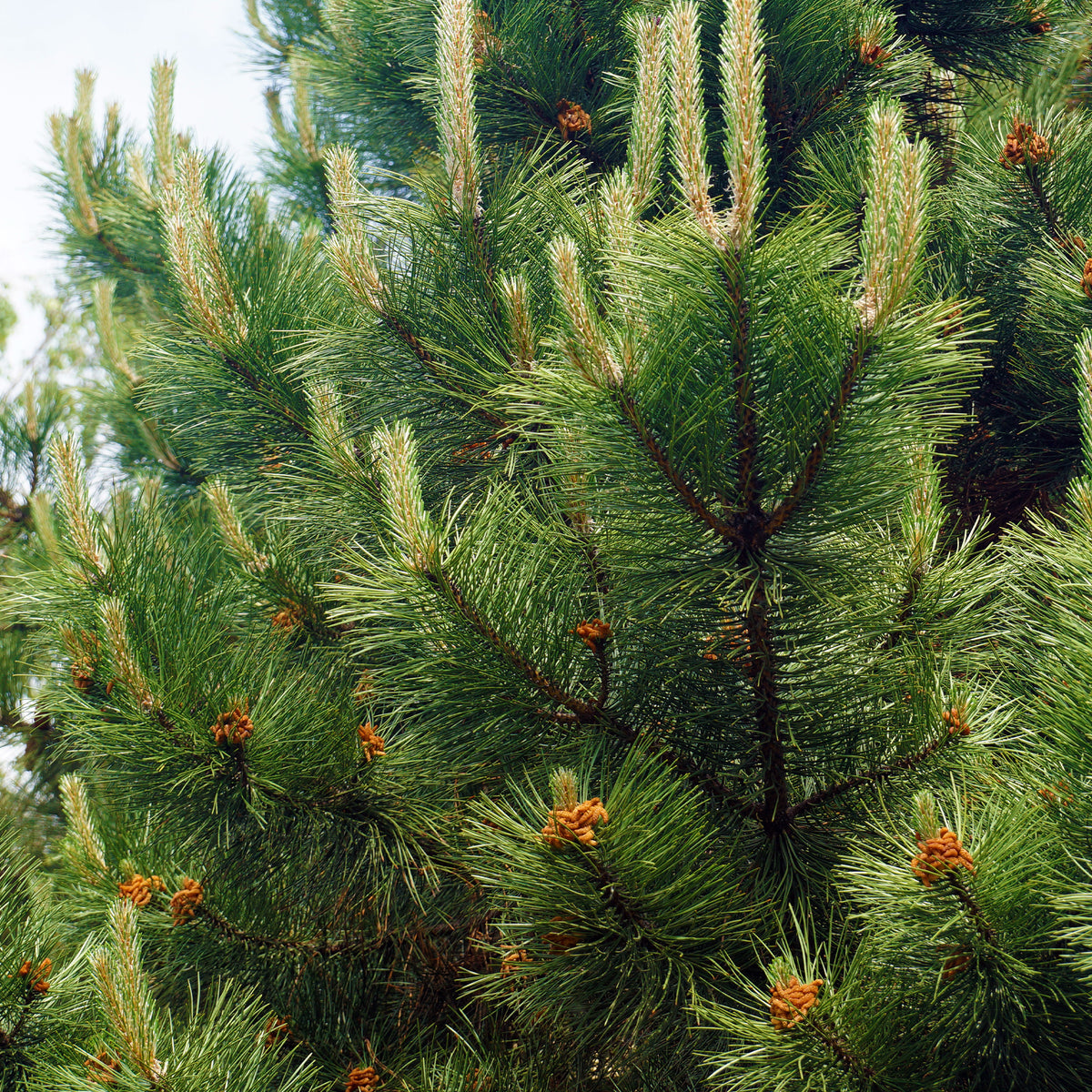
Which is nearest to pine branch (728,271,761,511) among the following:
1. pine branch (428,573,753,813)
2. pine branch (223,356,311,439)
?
pine branch (428,573,753,813)

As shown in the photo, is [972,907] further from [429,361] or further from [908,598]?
[429,361]

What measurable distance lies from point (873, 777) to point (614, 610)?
1.54 feet

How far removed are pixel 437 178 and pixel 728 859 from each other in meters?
1.34

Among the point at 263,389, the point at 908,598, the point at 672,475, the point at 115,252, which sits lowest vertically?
the point at 908,598

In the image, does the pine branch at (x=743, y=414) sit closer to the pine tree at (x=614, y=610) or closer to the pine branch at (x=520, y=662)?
the pine tree at (x=614, y=610)

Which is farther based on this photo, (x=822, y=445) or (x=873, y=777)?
(x=873, y=777)

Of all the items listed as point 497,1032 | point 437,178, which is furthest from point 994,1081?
point 437,178

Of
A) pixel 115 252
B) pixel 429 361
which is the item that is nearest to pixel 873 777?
pixel 429 361

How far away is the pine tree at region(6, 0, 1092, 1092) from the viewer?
1037mm

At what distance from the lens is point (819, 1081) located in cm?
103

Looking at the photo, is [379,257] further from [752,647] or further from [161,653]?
[752,647]

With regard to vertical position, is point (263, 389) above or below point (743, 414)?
above

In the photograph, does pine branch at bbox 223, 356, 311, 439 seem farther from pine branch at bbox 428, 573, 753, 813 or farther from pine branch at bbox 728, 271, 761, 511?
pine branch at bbox 728, 271, 761, 511

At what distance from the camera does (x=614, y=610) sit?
1.33 meters
